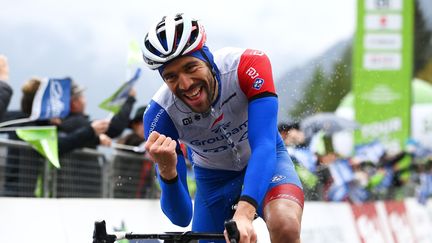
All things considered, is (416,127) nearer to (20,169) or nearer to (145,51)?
(20,169)

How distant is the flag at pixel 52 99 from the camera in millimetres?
8820

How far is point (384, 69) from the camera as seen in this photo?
21.5 meters

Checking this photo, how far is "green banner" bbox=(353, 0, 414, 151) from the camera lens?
68.1 feet

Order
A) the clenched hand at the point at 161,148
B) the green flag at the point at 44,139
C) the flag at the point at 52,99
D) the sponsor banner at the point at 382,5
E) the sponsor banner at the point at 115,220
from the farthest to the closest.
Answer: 1. the sponsor banner at the point at 382,5
2. the flag at the point at 52,99
3. the green flag at the point at 44,139
4. the sponsor banner at the point at 115,220
5. the clenched hand at the point at 161,148

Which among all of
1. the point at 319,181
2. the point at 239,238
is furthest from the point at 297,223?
the point at 319,181

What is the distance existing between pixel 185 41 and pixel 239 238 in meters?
1.42

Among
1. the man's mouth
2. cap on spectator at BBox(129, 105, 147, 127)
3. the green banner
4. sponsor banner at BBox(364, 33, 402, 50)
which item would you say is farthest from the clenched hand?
sponsor banner at BBox(364, 33, 402, 50)

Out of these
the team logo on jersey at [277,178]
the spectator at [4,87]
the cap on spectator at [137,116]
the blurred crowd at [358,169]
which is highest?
the spectator at [4,87]

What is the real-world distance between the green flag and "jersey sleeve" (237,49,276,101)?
2.86 metres

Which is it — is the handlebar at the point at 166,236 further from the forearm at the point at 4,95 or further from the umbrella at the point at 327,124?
the umbrella at the point at 327,124

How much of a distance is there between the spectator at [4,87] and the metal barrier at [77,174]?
1.02ft

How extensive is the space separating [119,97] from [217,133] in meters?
3.67

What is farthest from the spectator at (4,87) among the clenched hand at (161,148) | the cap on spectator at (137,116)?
the clenched hand at (161,148)

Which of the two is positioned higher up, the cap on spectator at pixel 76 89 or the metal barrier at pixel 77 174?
the cap on spectator at pixel 76 89
